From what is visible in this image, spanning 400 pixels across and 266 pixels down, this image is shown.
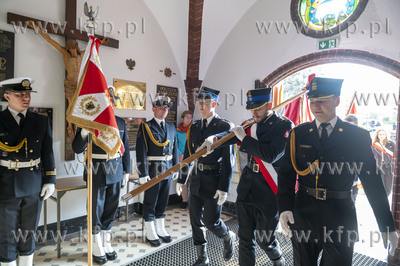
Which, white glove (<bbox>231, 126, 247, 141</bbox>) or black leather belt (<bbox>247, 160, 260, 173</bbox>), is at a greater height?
white glove (<bbox>231, 126, 247, 141</bbox>)

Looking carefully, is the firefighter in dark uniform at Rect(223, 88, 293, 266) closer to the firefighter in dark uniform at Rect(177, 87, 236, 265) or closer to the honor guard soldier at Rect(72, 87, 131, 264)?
the firefighter in dark uniform at Rect(177, 87, 236, 265)

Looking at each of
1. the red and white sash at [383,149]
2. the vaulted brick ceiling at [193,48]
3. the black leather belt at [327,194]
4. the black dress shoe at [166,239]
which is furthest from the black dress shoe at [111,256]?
the red and white sash at [383,149]

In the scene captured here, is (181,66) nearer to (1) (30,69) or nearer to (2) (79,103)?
(1) (30,69)

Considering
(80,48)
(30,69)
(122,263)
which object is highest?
(80,48)

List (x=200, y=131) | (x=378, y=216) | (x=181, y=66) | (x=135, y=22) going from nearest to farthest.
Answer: (x=378, y=216)
(x=200, y=131)
(x=135, y=22)
(x=181, y=66)

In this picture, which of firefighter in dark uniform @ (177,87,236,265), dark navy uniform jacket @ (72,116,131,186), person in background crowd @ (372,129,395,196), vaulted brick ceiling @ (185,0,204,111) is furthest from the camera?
vaulted brick ceiling @ (185,0,204,111)

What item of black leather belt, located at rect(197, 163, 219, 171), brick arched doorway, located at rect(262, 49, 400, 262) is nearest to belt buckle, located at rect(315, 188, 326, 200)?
black leather belt, located at rect(197, 163, 219, 171)

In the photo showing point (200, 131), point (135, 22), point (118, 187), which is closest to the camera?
point (200, 131)

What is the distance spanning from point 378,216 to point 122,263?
8.72ft

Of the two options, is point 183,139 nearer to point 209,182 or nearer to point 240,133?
point 209,182

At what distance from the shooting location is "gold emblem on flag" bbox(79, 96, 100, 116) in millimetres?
2193

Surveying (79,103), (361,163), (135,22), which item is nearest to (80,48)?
(135,22)

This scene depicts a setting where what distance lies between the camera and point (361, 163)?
5.09 feet

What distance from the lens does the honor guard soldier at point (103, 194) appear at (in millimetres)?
2914
